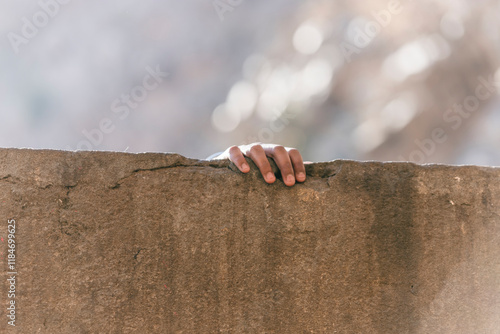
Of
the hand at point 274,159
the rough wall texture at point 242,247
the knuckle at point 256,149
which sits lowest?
the rough wall texture at point 242,247

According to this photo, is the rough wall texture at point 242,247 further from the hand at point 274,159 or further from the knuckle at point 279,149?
the knuckle at point 279,149

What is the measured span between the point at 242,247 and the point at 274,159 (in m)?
0.49

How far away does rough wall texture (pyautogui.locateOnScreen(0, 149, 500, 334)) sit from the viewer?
6.48ft

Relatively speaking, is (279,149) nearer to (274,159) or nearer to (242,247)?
(274,159)

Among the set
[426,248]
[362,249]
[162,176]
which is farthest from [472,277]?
[162,176]

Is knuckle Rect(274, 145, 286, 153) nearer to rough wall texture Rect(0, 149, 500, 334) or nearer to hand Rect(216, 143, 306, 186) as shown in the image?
hand Rect(216, 143, 306, 186)

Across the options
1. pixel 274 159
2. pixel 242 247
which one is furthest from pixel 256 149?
pixel 242 247

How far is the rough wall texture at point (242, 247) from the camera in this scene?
1.98 m

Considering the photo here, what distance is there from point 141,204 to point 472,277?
180cm

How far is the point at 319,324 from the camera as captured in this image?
2.14 m

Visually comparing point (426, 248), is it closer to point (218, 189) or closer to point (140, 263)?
point (218, 189)

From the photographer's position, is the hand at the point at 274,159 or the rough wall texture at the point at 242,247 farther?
the hand at the point at 274,159

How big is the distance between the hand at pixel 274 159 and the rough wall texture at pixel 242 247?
50 mm

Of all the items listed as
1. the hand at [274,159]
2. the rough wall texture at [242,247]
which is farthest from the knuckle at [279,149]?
the rough wall texture at [242,247]
